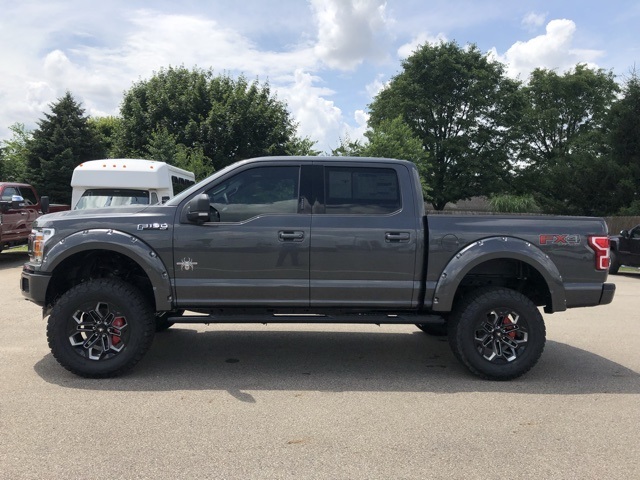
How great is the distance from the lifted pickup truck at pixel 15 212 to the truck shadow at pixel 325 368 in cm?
892

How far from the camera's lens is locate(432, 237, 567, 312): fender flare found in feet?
16.3

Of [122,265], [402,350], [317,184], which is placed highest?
[317,184]

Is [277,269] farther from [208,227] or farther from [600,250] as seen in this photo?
[600,250]

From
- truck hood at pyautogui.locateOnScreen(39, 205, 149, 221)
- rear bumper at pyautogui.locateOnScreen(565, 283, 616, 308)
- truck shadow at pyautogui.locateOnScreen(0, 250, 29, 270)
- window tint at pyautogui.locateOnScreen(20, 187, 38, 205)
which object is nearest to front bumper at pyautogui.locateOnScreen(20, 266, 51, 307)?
truck hood at pyautogui.locateOnScreen(39, 205, 149, 221)

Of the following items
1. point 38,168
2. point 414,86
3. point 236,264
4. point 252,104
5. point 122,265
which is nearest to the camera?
point 236,264

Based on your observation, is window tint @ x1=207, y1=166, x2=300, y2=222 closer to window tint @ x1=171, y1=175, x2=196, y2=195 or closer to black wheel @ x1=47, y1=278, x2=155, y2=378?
black wheel @ x1=47, y1=278, x2=155, y2=378

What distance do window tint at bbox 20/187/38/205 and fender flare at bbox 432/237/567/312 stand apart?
13.7 metres

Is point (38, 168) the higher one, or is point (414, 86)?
point (414, 86)

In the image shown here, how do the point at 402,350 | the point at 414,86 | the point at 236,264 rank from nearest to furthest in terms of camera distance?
the point at 236,264 → the point at 402,350 → the point at 414,86

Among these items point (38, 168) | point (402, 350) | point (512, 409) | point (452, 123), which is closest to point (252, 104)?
point (38, 168)

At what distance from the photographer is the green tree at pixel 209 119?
25547 mm

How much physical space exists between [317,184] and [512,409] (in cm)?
264

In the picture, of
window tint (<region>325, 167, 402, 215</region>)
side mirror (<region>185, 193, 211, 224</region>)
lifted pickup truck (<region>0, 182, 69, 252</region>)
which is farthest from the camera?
lifted pickup truck (<region>0, 182, 69, 252</region>)

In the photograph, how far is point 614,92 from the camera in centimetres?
4469
